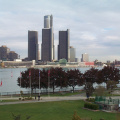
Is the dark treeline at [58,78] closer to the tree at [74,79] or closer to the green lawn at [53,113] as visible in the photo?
the tree at [74,79]

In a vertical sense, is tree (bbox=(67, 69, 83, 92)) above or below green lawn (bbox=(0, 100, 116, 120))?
above

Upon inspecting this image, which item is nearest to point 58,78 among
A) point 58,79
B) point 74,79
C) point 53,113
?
point 58,79

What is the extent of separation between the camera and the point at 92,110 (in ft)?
82.8

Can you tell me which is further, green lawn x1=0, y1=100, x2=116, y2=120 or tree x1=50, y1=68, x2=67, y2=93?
tree x1=50, y1=68, x2=67, y2=93

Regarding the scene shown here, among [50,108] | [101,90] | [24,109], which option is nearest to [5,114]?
[24,109]

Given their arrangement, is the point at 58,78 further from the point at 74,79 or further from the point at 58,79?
the point at 74,79

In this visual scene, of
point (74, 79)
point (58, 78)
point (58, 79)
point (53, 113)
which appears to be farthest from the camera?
point (74, 79)

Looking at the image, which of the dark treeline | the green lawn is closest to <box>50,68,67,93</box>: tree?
the dark treeline

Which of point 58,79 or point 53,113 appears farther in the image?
point 58,79

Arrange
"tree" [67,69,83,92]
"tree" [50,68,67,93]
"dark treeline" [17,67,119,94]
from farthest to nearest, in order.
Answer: "tree" [67,69,83,92] → "tree" [50,68,67,93] → "dark treeline" [17,67,119,94]

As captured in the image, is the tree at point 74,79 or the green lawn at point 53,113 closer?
the green lawn at point 53,113

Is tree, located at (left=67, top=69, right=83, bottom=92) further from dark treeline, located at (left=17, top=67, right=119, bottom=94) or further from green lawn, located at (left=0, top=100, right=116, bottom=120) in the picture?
green lawn, located at (left=0, top=100, right=116, bottom=120)

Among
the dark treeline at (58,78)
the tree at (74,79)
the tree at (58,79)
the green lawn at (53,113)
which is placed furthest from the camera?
the tree at (74,79)

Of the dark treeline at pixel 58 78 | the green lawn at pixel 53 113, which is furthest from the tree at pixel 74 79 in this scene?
the green lawn at pixel 53 113
